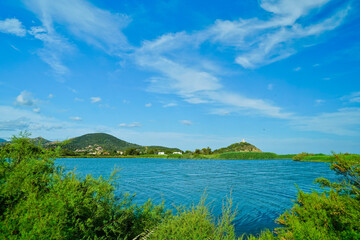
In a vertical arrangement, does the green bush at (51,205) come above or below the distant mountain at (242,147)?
below

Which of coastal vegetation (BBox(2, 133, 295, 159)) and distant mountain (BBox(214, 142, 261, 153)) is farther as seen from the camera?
distant mountain (BBox(214, 142, 261, 153))

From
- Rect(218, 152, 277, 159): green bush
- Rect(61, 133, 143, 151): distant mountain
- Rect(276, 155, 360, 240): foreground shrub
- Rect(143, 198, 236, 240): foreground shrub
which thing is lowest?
Rect(143, 198, 236, 240): foreground shrub

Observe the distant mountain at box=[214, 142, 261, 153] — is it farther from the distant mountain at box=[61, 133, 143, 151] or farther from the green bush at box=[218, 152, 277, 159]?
the distant mountain at box=[61, 133, 143, 151]

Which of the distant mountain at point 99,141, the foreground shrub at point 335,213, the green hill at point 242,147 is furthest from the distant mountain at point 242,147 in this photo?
the foreground shrub at point 335,213

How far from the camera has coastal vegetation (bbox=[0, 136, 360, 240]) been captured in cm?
452

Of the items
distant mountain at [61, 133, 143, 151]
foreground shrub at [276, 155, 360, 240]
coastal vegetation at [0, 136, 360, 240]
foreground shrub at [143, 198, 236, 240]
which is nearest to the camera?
coastal vegetation at [0, 136, 360, 240]

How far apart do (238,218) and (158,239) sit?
10608 millimetres

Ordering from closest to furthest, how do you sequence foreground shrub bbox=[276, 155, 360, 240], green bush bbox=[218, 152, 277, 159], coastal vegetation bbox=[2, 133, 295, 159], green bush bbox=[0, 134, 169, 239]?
green bush bbox=[0, 134, 169, 239]
foreground shrub bbox=[276, 155, 360, 240]
green bush bbox=[218, 152, 277, 159]
coastal vegetation bbox=[2, 133, 295, 159]

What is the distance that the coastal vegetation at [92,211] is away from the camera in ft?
14.8

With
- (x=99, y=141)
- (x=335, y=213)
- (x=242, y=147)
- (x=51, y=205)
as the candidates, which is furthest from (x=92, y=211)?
(x=242, y=147)

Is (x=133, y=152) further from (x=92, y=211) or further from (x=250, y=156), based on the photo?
(x=92, y=211)

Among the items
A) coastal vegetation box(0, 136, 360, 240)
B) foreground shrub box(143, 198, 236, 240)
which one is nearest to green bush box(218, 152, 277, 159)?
coastal vegetation box(0, 136, 360, 240)

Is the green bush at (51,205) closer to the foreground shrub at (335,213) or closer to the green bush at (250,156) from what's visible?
the foreground shrub at (335,213)

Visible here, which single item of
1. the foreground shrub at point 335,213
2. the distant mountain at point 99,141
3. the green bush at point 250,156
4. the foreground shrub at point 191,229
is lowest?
the foreground shrub at point 191,229
